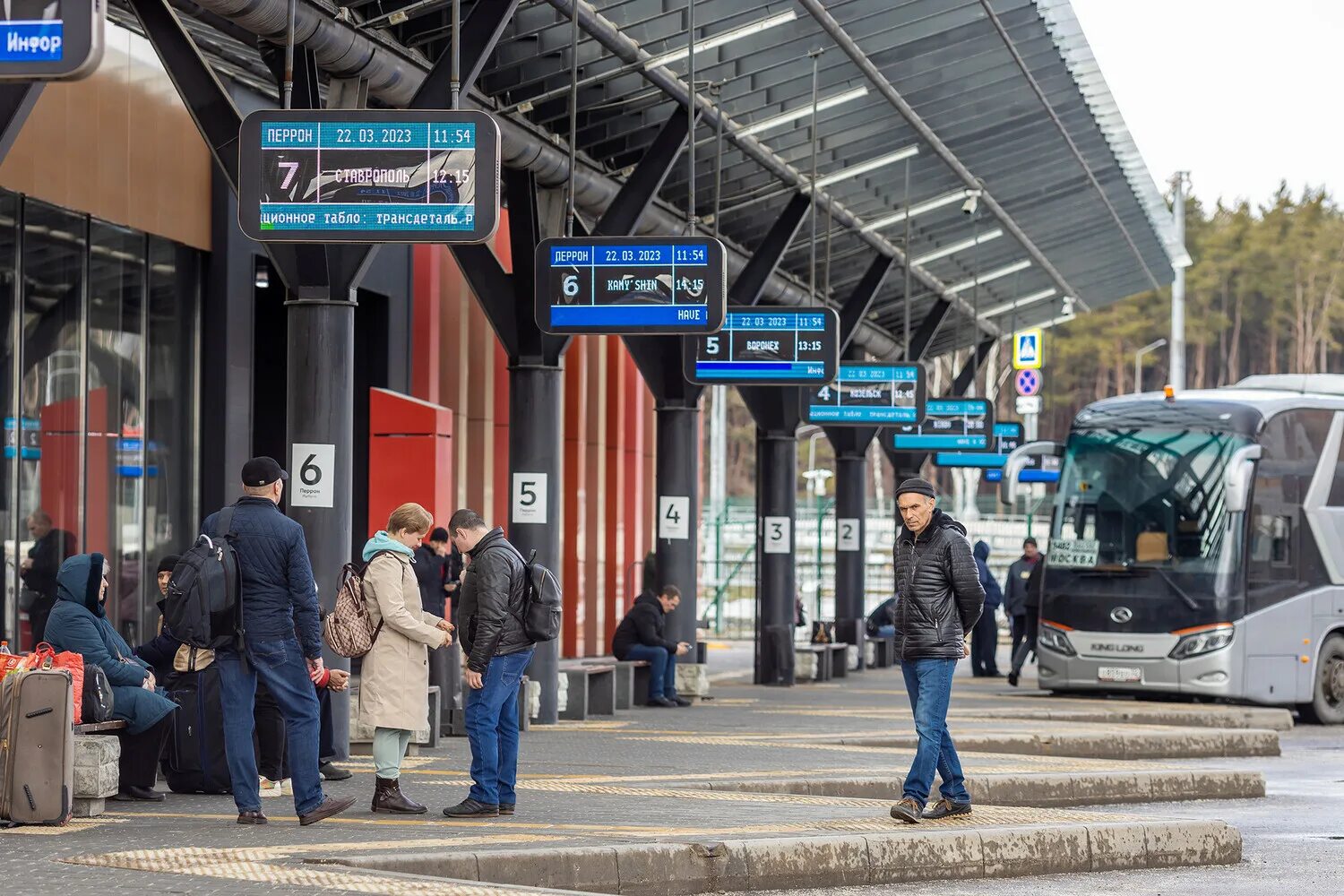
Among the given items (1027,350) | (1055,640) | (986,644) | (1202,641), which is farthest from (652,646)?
(1027,350)

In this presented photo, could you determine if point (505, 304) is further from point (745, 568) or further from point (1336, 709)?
point (745, 568)

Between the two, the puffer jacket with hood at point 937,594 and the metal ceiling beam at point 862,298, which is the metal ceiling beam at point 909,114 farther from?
the puffer jacket with hood at point 937,594

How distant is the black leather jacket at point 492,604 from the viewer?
10227 mm

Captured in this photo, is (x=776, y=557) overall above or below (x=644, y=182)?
below

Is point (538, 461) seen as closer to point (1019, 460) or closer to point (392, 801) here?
point (392, 801)

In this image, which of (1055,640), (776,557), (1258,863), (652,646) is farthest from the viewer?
(776,557)

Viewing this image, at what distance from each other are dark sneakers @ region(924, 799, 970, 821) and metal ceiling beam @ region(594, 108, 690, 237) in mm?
7980

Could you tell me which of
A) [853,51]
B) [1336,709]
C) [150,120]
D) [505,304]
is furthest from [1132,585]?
[150,120]

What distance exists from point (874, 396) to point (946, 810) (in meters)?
12.9

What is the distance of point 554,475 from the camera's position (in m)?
17.5

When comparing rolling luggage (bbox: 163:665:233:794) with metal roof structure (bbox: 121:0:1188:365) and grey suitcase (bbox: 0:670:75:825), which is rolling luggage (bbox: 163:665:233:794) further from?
metal roof structure (bbox: 121:0:1188:365)

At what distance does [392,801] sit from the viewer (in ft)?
33.8

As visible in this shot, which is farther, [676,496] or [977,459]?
[977,459]

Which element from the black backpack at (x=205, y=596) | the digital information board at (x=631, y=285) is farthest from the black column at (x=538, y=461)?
the black backpack at (x=205, y=596)
